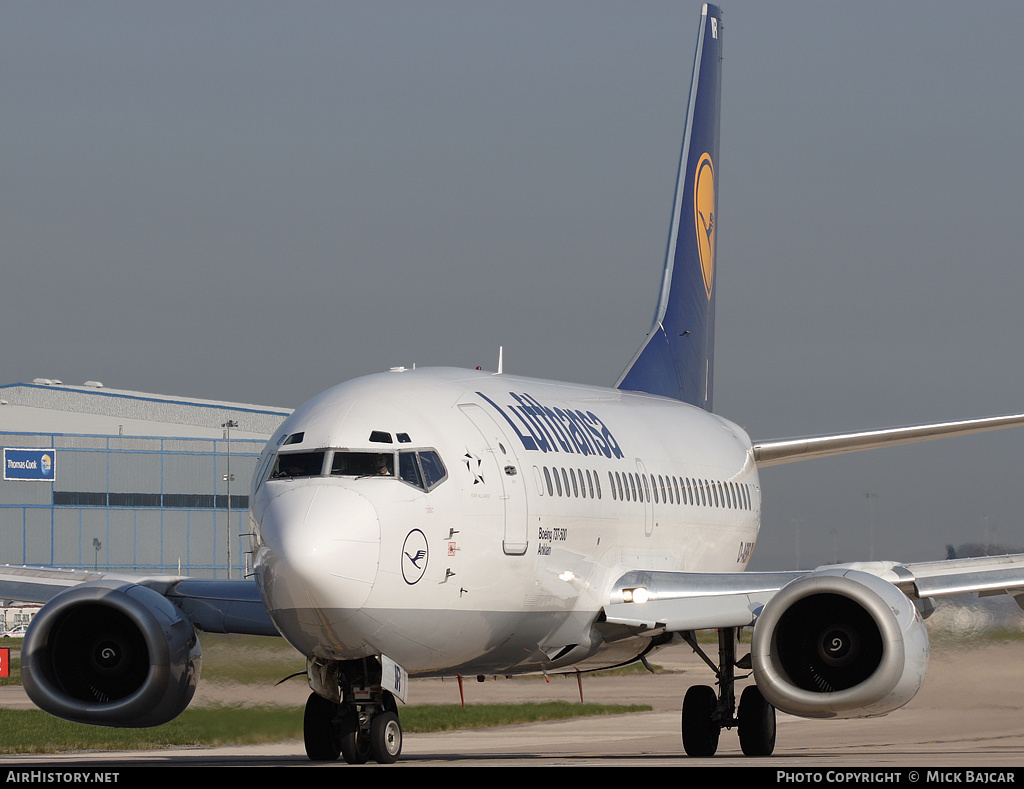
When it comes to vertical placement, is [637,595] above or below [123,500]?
below

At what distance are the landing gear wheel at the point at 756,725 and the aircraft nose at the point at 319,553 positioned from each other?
717 centimetres

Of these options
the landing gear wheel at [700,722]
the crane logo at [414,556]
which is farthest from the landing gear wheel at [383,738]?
the landing gear wheel at [700,722]

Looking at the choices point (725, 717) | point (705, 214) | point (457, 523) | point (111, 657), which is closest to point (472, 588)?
point (457, 523)

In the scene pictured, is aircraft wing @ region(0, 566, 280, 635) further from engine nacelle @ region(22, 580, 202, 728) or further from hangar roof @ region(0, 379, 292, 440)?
hangar roof @ region(0, 379, 292, 440)

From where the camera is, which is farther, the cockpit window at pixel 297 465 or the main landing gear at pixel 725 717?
the main landing gear at pixel 725 717

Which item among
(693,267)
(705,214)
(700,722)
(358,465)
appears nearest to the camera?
(358,465)

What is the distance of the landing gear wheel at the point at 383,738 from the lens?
47.0 feet

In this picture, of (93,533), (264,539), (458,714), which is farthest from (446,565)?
(93,533)

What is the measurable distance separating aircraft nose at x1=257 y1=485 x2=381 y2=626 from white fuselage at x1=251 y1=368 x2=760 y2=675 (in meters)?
0.01

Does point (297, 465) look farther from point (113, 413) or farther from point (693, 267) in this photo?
point (113, 413)

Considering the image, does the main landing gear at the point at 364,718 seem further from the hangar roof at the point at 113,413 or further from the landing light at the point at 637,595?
the hangar roof at the point at 113,413

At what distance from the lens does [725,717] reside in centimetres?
1880

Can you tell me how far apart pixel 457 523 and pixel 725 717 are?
6111mm
